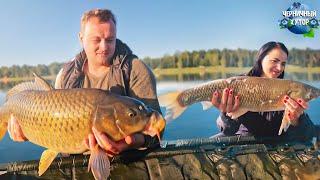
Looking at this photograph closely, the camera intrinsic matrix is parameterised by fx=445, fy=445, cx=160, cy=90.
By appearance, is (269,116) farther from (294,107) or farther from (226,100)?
(226,100)

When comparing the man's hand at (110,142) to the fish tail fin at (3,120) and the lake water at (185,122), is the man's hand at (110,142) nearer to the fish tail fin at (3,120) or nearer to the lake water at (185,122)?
the fish tail fin at (3,120)

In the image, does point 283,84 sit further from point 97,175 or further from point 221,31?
point 97,175

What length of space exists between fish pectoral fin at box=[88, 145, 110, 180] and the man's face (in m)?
0.52

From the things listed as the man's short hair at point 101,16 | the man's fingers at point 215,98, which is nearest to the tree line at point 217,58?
the man's fingers at point 215,98

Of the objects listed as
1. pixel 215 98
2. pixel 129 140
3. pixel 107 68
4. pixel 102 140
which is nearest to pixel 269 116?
pixel 215 98

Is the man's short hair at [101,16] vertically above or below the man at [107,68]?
above

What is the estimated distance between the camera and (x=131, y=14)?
2.33 m

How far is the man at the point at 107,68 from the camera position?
1.72 metres

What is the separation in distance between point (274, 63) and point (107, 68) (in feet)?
3.57

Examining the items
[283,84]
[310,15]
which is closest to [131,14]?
[283,84]

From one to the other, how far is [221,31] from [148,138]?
1208mm

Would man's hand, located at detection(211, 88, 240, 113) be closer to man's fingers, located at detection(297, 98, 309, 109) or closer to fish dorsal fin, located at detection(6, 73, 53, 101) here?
man's fingers, located at detection(297, 98, 309, 109)

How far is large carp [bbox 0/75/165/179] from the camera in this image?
1.33 metres

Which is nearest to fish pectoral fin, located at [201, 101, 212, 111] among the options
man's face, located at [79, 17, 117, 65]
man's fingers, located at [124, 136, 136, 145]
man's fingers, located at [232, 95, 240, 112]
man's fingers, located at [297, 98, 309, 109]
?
man's fingers, located at [232, 95, 240, 112]
